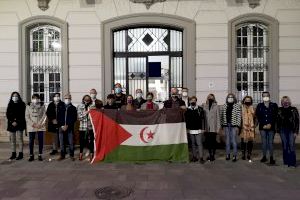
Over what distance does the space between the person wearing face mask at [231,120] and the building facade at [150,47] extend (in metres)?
2.81

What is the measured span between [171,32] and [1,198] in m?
8.68

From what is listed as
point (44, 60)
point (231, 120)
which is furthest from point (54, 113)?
point (231, 120)

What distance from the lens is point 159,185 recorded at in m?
7.77

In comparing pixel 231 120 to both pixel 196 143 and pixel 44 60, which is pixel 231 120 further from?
pixel 44 60

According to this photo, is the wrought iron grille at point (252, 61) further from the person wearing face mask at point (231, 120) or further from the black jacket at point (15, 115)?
the black jacket at point (15, 115)

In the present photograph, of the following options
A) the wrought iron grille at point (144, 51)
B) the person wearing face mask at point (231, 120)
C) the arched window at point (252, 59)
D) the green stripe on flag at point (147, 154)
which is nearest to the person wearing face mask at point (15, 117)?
the green stripe on flag at point (147, 154)

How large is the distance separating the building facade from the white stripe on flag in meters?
3.18

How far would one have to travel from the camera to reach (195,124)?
10.2 m

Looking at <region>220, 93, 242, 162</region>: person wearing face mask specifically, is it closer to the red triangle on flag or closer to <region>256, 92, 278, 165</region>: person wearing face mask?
<region>256, 92, 278, 165</region>: person wearing face mask

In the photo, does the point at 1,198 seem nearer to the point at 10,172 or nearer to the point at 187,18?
the point at 10,172

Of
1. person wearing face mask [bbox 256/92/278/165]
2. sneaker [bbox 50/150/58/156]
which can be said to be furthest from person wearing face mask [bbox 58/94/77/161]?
person wearing face mask [bbox 256/92/278/165]

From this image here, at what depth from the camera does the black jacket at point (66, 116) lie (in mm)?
10547

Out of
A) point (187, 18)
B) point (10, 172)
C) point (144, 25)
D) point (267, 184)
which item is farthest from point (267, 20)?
point (10, 172)

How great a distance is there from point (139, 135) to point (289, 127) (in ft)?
12.3
